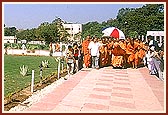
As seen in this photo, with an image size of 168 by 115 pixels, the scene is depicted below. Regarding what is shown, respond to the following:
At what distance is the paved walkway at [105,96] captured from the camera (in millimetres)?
6084

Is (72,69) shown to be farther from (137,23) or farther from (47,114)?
(137,23)

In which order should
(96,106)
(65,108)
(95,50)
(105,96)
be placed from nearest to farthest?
(65,108) → (96,106) → (105,96) → (95,50)

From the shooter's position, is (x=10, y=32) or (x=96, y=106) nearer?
(x=96, y=106)

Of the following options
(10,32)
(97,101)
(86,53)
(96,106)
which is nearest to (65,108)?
(96,106)

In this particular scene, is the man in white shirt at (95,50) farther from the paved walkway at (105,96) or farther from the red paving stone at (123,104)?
the red paving stone at (123,104)

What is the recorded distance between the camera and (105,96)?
7074 millimetres

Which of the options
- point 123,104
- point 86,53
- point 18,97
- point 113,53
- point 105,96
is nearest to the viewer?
point 123,104

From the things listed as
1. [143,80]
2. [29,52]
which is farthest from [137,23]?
[143,80]

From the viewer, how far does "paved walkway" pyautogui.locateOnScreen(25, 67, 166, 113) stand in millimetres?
6084

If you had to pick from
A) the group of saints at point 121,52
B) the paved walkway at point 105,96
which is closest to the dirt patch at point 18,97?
the paved walkway at point 105,96

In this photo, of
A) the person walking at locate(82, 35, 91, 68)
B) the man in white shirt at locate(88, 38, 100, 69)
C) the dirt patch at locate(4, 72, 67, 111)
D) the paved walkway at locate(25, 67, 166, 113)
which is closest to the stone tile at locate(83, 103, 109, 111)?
the paved walkway at locate(25, 67, 166, 113)

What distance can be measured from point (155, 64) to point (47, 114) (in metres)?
6.07

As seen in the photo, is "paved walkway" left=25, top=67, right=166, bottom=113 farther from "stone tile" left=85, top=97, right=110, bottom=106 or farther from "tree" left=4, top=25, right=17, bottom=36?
"tree" left=4, top=25, right=17, bottom=36

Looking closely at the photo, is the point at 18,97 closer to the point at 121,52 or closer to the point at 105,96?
the point at 105,96
